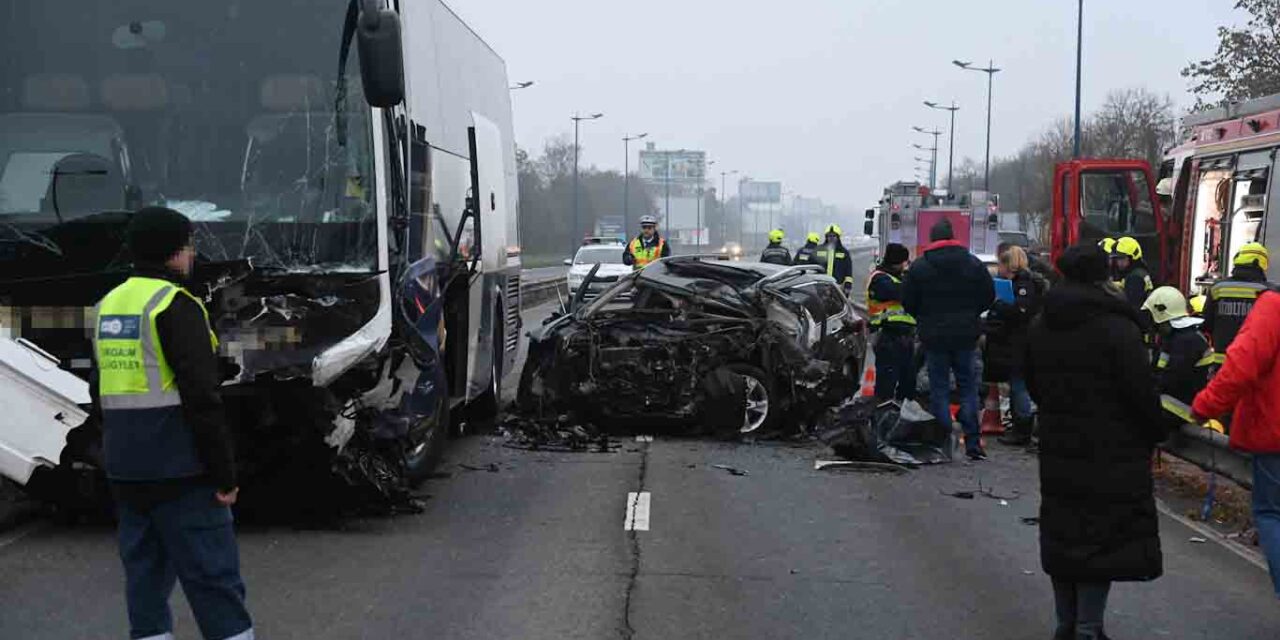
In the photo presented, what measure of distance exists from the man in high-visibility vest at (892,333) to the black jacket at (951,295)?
57.0 inches

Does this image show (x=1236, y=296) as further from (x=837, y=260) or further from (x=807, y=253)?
→ (x=807, y=253)

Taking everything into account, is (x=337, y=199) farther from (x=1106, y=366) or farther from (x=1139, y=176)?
(x=1139, y=176)

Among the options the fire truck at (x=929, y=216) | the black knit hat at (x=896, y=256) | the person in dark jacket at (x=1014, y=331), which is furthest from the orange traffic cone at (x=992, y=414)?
the fire truck at (x=929, y=216)

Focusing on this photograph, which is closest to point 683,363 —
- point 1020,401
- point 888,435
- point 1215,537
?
point 888,435

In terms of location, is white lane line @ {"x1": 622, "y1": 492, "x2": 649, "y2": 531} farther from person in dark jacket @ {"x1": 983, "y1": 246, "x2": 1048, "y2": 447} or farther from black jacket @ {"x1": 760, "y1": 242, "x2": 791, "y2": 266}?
black jacket @ {"x1": 760, "y1": 242, "x2": 791, "y2": 266}

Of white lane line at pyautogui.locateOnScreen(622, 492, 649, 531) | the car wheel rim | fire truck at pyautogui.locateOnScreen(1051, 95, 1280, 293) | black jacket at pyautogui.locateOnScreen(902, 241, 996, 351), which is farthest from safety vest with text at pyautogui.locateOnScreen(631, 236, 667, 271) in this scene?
white lane line at pyautogui.locateOnScreen(622, 492, 649, 531)

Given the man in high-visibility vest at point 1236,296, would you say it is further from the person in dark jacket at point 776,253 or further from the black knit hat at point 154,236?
the person in dark jacket at point 776,253

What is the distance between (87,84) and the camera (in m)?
7.93

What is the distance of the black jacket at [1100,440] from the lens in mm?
5707

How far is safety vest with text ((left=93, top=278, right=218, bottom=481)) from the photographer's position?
479 cm

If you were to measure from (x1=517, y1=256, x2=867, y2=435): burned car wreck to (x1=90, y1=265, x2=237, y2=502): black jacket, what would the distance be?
7218 millimetres

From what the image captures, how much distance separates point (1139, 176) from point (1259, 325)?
12.5 metres

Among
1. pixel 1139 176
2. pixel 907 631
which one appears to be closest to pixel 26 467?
pixel 907 631

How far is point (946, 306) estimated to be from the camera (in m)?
11.2
